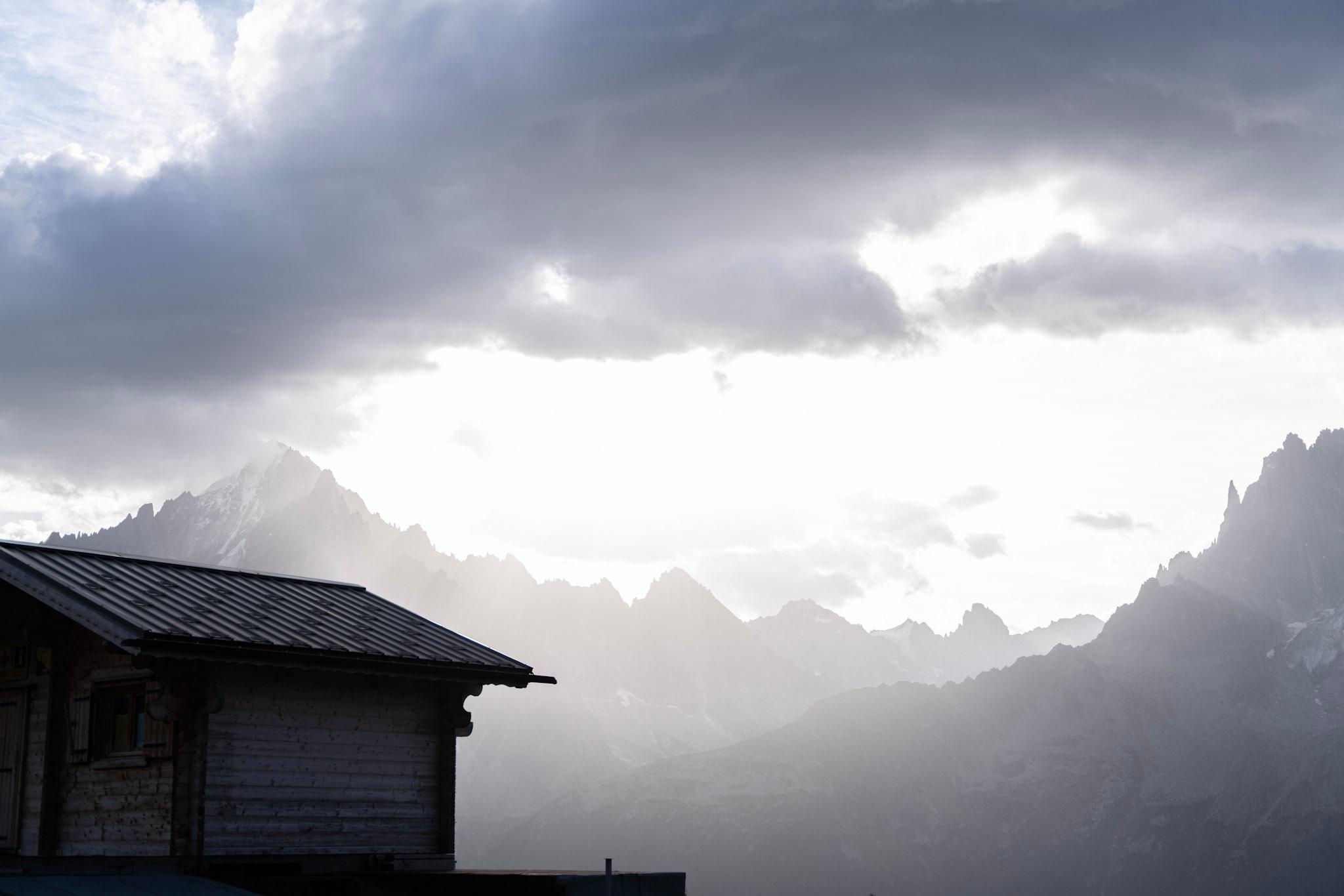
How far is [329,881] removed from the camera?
24.4 metres

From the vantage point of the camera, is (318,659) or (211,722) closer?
(211,722)

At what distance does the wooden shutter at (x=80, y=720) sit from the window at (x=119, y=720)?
0.42 ft

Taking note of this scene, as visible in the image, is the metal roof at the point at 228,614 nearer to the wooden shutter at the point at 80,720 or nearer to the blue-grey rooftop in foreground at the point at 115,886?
the wooden shutter at the point at 80,720

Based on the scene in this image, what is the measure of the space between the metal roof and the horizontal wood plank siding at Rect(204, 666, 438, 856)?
95cm

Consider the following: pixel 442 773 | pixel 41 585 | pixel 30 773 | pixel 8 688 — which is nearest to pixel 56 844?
pixel 30 773

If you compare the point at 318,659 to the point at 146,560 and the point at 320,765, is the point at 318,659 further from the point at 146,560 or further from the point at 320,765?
the point at 146,560

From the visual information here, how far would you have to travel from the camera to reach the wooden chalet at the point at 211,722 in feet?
80.7

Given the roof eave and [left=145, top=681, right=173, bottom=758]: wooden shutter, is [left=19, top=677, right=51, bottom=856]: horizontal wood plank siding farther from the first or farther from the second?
the roof eave

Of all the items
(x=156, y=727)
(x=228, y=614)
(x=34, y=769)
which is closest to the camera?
(x=156, y=727)

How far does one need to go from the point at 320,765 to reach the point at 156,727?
3.10 m

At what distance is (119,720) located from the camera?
26.4m

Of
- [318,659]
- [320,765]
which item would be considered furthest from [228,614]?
[320,765]

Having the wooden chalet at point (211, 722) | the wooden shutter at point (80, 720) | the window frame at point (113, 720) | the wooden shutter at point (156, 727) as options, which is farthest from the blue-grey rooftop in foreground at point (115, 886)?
the wooden shutter at point (80, 720)

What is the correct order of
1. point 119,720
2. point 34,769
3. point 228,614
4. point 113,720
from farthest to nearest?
point 34,769 → point 228,614 → point 113,720 → point 119,720
